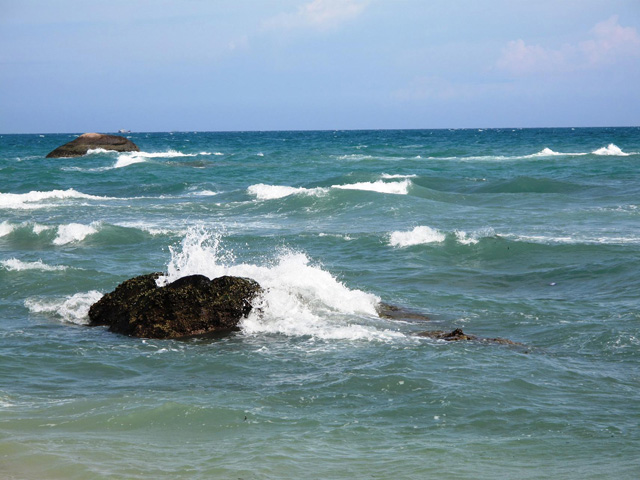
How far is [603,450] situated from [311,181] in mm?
29385

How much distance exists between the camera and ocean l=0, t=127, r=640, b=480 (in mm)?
5723

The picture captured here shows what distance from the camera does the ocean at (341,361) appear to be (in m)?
5.72

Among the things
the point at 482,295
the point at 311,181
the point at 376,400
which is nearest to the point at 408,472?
the point at 376,400

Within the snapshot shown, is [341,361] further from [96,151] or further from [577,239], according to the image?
[96,151]

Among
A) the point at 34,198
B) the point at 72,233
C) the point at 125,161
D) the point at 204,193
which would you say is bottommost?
the point at 72,233

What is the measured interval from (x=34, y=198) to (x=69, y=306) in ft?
61.4

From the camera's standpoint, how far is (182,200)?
1088 inches

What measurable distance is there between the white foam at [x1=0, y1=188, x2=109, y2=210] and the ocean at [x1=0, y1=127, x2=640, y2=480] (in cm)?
Answer: 748

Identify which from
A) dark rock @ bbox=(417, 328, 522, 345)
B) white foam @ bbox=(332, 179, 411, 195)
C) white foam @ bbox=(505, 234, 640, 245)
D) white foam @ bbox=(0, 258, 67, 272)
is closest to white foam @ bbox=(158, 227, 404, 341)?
dark rock @ bbox=(417, 328, 522, 345)

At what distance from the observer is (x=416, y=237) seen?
54.2ft

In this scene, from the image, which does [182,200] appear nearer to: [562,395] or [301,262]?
[301,262]

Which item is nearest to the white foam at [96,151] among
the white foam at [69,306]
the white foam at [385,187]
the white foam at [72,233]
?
the white foam at [385,187]

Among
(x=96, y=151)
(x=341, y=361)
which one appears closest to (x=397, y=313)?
(x=341, y=361)

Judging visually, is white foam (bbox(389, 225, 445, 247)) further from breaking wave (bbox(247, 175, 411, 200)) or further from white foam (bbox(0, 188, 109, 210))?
white foam (bbox(0, 188, 109, 210))
